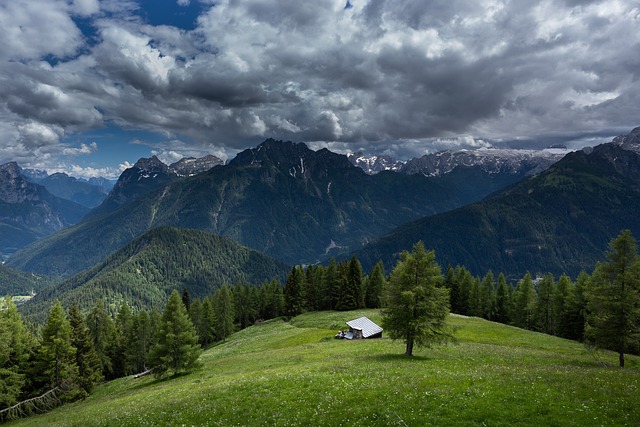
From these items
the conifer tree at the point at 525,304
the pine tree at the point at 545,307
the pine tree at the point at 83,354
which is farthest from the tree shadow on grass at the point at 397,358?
the conifer tree at the point at 525,304

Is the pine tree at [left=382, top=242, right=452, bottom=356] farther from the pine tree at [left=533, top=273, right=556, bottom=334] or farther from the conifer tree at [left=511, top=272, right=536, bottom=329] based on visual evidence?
the conifer tree at [left=511, top=272, right=536, bottom=329]

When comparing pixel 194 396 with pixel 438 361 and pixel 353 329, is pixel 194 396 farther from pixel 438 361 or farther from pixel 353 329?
pixel 353 329

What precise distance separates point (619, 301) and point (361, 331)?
40082 mm

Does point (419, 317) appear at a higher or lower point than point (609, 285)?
lower

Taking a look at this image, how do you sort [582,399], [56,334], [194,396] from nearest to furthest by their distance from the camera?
[582,399] → [194,396] → [56,334]

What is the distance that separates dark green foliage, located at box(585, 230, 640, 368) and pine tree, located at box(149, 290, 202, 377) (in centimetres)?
4870

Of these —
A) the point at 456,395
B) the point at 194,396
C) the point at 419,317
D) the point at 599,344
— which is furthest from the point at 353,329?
the point at 456,395

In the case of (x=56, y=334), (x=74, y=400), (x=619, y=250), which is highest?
(x=619, y=250)

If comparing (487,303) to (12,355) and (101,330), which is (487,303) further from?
(12,355)

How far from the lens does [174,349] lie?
5088 cm

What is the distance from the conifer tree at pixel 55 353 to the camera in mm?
51450

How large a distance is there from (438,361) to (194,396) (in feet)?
Result: 77.3

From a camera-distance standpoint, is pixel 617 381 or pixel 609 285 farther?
pixel 609 285

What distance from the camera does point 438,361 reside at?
3741 cm
